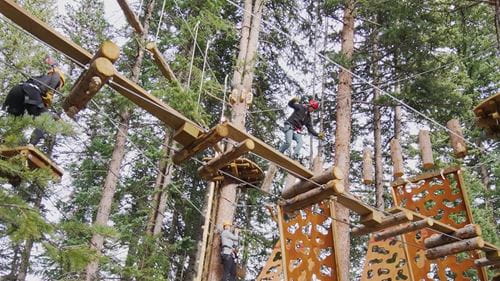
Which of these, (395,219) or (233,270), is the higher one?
(395,219)

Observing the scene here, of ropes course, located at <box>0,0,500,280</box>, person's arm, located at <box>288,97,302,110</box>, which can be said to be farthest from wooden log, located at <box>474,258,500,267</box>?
person's arm, located at <box>288,97,302,110</box>

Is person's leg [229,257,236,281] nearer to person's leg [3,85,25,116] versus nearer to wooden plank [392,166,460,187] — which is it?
person's leg [3,85,25,116]

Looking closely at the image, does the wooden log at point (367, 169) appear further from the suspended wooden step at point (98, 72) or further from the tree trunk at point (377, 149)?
the tree trunk at point (377, 149)

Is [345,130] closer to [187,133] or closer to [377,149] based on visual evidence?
[377,149]

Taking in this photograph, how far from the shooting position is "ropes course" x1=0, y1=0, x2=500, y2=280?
3891 mm

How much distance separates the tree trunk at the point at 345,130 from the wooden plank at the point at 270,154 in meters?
2.68

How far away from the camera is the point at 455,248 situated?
6.43m

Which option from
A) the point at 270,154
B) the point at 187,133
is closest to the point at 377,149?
the point at 270,154

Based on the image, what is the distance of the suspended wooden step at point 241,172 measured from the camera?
558 centimetres

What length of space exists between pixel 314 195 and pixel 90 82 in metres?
2.57

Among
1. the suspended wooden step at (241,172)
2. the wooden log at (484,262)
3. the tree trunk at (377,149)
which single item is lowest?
the wooden log at (484,262)

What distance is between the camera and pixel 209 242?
18.8ft

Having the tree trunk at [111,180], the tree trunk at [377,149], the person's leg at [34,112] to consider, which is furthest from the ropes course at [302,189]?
the tree trunk at [377,149]

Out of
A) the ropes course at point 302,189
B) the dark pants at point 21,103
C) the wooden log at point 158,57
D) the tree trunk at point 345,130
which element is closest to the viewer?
the ropes course at point 302,189
